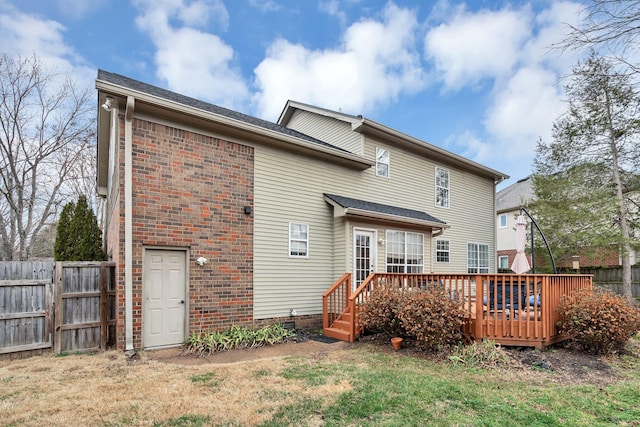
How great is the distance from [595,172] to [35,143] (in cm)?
2459

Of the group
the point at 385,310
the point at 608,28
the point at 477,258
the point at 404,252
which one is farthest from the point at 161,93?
the point at 477,258

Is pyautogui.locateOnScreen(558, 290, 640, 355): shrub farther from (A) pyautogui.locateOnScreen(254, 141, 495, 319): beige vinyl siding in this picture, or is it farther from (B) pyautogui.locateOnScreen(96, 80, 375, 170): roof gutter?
(B) pyautogui.locateOnScreen(96, 80, 375, 170): roof gutter

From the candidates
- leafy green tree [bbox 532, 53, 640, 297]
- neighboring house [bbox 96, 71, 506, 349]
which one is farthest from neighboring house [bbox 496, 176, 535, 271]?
neighboring house [bbox 96, 71, 506, 349]

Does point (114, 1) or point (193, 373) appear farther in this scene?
point (114, 1)

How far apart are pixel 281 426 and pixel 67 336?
5.10 m

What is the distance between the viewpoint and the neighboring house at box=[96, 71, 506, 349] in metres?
6.83

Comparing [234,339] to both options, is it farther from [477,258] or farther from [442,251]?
[477,258]

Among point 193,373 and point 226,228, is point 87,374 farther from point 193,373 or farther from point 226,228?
point 226,228

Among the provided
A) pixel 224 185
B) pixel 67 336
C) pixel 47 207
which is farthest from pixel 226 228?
pixel 47 207

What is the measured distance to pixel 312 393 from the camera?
4520 mm

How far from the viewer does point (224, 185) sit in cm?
800

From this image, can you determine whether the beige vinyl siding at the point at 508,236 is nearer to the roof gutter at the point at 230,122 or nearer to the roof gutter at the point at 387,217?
the roof gutter at the point at 387,217

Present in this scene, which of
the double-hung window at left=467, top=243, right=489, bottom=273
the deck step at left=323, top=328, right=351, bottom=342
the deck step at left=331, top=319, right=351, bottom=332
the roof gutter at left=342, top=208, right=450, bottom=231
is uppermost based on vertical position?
the roof gutter at left=342, top=208, right=450, bottom=231

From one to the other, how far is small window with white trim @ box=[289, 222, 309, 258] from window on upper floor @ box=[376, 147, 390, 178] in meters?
3.50
